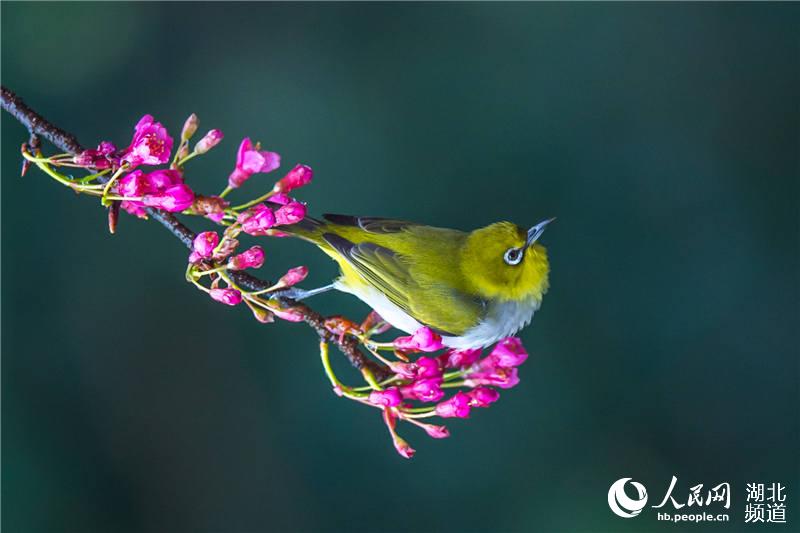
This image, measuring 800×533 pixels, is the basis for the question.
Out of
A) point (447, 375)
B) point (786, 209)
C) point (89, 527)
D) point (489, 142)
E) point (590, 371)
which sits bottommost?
point (89, 527)

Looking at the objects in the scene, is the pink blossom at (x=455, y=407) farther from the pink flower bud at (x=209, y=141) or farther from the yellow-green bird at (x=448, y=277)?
the pink flower bud at (x=209, y=141)

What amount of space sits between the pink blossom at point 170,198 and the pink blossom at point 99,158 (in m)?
0.14

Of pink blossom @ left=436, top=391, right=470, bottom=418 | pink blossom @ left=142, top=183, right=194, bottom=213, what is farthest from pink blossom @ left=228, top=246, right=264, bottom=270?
pink blossom @ left=436, top=391, right=470, bottom=418

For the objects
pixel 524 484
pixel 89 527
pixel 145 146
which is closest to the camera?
pixel 145 146

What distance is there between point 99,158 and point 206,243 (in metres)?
0.32

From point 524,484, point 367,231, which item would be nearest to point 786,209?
point 524,484

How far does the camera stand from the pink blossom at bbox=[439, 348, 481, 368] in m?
2.47

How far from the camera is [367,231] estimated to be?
3051 mm

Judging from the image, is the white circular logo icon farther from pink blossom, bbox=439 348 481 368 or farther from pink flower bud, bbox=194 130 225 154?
pink flower bud, bbox=194 130 225 154

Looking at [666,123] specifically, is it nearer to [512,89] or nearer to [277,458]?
[512,89]

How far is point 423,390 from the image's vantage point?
2.20 meters

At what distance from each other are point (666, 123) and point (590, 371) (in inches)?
70.3

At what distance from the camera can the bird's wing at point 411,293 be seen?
2912 mm

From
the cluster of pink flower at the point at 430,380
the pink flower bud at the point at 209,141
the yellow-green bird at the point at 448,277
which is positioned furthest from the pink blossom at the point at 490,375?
the pink flower bud at the point at 209,141
